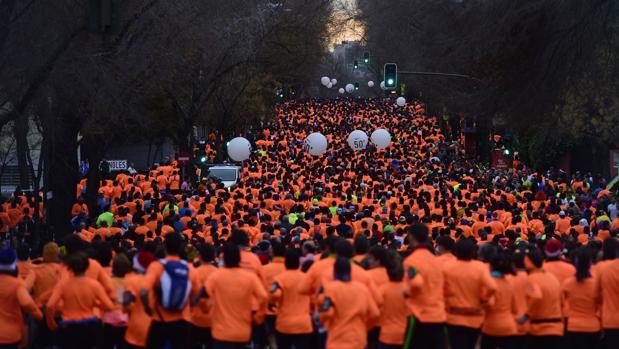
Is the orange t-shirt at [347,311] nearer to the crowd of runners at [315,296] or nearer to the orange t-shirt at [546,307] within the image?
the crowd of runners at [315,296]

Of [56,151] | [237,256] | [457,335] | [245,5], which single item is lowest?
[457,335]

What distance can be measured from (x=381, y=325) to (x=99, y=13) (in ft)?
16.7

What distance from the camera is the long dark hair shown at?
10.6 m

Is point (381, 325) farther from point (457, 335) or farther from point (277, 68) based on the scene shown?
point (277, 68)

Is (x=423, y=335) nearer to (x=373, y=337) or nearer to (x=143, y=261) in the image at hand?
(x=373, y=337)

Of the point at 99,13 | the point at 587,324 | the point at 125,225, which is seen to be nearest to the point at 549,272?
the point at 587,324

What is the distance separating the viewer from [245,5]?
108 feet

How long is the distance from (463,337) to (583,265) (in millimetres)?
1448

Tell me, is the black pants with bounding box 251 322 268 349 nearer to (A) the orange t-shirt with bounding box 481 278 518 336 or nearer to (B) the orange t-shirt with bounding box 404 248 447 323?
(B) the orange t-shirt with bounding box 404 248 447 323

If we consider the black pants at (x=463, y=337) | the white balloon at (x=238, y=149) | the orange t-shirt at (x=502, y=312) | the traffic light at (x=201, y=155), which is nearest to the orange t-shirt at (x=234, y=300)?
the black pants at (x=463, y=337)

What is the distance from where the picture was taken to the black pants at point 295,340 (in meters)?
10.4

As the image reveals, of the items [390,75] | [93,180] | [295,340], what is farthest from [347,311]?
[390,75]

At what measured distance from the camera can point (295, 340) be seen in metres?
10.4

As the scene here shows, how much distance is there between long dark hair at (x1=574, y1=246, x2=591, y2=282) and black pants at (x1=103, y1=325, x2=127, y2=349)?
4476 millimetres
